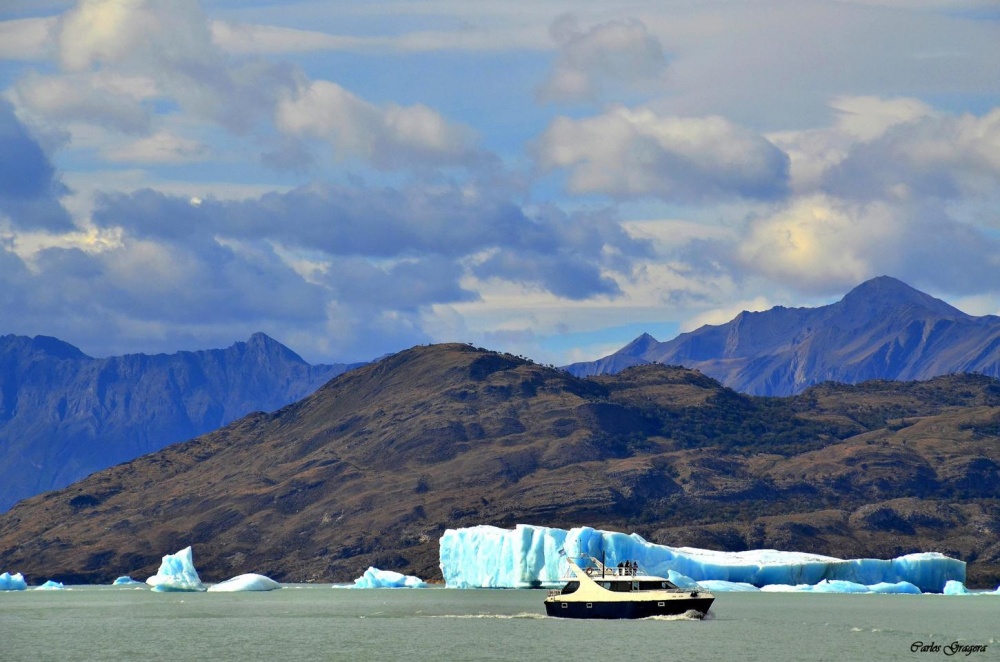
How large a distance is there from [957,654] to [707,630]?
26.5 meters

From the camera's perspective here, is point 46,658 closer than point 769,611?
Yes

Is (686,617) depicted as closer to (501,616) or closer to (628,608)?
(628,608)

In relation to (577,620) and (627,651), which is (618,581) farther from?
(627,651)

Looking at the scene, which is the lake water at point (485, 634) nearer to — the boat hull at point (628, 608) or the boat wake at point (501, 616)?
the boat wake at point (501, 616)

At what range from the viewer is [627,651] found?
110 m

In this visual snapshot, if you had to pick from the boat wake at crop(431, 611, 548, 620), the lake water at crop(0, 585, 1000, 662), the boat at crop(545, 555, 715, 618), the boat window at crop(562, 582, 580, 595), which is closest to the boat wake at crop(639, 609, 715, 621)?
the boat at crop(545, 555, 715, 618)

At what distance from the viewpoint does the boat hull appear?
136 m

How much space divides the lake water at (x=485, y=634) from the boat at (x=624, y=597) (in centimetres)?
170

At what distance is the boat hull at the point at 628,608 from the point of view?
135750mm

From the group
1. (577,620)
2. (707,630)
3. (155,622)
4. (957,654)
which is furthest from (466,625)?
(957,654)

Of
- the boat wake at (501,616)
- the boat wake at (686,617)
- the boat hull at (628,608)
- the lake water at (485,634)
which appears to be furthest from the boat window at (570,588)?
the boat wake at (686,617)

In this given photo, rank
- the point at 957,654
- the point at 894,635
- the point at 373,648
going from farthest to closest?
the point at 894,635 < the point at 373,648 < the point at 957,654

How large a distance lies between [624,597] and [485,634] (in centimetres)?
1414

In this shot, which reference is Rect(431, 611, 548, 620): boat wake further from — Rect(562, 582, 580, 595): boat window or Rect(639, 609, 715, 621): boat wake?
Rect(639, 609, 715, 621): boat wake
